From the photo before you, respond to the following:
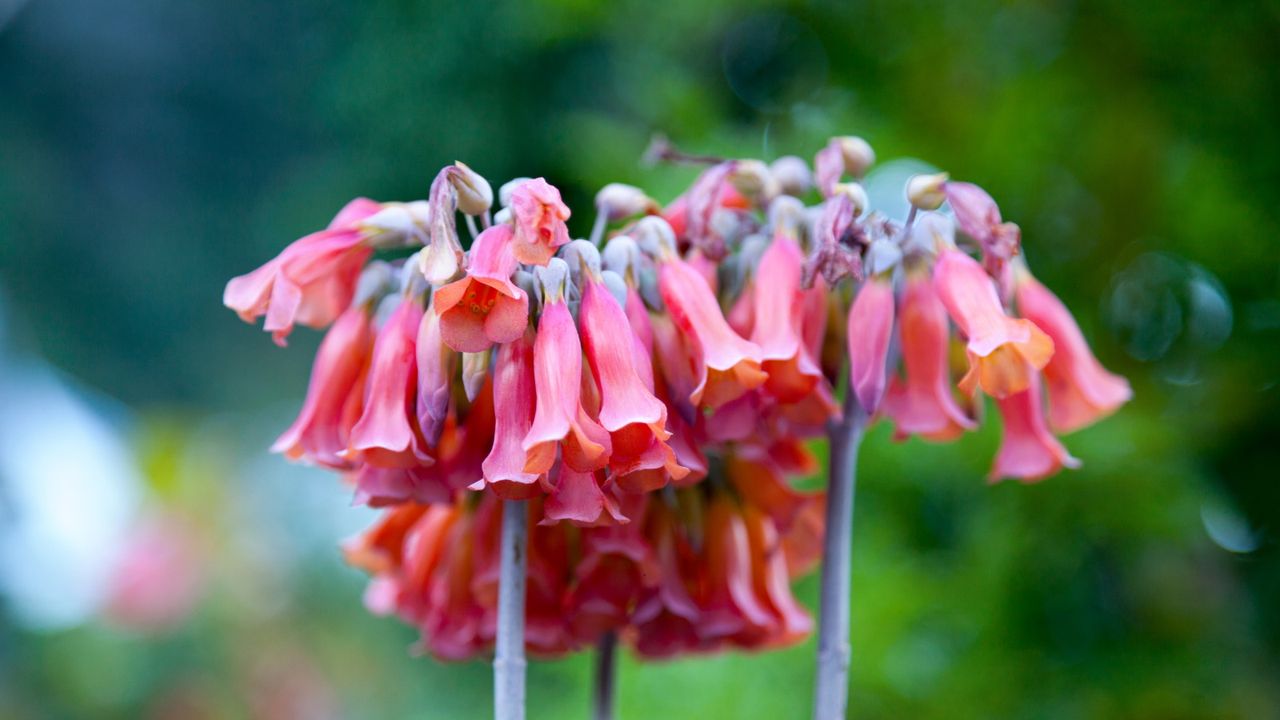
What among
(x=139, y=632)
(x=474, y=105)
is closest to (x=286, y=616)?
(x=139, y=632)

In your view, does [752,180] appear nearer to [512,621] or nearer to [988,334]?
[988,334]

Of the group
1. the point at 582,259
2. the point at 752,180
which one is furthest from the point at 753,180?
the point at 582,259

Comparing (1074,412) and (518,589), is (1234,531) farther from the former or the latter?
(518,589)

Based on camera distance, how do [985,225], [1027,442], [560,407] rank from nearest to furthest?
1. [560,407]
2. [985,225]
3. [1027,442]

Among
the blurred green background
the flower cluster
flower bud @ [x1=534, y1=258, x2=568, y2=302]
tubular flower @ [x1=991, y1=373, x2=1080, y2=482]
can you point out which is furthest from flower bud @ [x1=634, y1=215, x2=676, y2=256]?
the blurred green background

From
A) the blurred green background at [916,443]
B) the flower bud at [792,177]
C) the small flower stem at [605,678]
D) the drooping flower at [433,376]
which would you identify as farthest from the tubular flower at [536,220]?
the blurred green background at [916,443]

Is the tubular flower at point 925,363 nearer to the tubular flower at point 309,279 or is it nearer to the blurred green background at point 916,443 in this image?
the tubular flower at point 309,279
